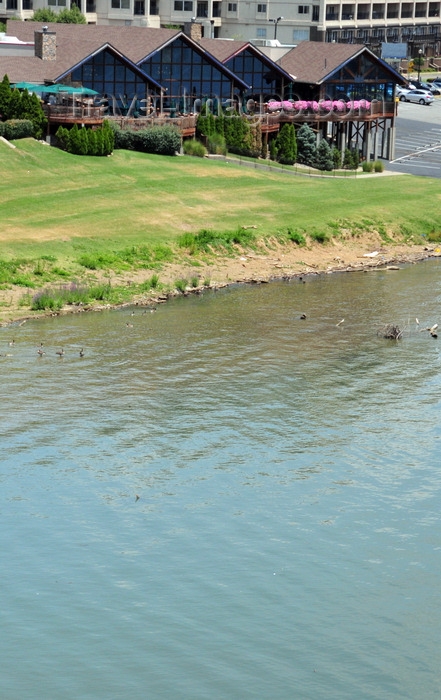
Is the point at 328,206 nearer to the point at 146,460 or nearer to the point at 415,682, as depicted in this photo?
the point at 146,460

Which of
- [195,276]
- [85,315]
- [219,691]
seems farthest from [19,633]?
[195,276]

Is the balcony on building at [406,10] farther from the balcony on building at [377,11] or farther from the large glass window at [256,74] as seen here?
the large glass window at [256,74]

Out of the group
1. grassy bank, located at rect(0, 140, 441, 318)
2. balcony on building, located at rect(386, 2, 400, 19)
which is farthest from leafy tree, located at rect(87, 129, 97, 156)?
balcony on building, located at rect(386, 2, 400, 19)

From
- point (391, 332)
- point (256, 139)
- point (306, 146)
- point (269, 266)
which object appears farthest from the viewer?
point (306, 146)

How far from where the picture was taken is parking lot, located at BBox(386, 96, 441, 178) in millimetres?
82688

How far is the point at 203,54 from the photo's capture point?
256ft

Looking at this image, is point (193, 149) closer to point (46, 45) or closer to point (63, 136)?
point (63, 136)

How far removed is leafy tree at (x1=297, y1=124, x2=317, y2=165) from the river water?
39.5 metres

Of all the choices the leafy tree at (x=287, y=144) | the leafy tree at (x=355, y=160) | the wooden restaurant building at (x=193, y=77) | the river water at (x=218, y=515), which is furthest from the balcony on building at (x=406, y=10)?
the river water at (x=218, y=515)

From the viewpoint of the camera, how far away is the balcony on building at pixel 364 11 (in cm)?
15512

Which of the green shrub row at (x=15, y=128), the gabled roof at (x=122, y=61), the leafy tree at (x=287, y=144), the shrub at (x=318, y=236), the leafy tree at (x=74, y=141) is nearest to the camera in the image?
the shrub at (x=318, y=236)

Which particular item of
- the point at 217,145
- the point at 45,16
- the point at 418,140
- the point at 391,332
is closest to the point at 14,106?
the point at 217,145

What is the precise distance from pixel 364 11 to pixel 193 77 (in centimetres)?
8554

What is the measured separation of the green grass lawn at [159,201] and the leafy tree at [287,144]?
6074mm
